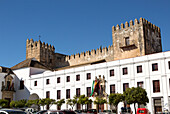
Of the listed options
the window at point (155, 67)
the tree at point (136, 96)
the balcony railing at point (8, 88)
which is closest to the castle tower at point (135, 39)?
the window at point (155, 67)

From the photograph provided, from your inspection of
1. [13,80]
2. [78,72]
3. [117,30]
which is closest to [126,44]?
[117,30]

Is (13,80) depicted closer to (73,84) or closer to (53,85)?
(53,85)

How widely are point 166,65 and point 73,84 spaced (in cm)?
1529

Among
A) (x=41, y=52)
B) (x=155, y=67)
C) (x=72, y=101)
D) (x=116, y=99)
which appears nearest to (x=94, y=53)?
(x=41, y=52)

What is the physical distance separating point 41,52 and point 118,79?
2912 centimetres

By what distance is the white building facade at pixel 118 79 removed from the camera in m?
32.9

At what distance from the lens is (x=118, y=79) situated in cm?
3694

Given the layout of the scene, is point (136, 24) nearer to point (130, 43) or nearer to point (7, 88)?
point (130, 43)

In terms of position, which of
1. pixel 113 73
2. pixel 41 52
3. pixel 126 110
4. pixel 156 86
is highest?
pixel 41 52

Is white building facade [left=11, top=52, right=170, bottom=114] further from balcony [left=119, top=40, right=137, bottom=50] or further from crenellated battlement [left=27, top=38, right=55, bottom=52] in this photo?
crenellated battlement [left=27, top=38, right=55, bottom=52]

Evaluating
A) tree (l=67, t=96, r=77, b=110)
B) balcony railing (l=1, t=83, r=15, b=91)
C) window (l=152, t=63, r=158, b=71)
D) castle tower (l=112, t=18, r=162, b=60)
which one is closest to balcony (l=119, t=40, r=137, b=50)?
castle tower (l=112, t=18, r=162, b=60)

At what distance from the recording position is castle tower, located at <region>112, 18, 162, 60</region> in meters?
44.8

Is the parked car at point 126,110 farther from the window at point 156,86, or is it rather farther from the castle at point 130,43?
the castle at point 130,43

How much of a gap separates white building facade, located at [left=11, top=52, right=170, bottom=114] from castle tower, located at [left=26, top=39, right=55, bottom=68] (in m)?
12.4
